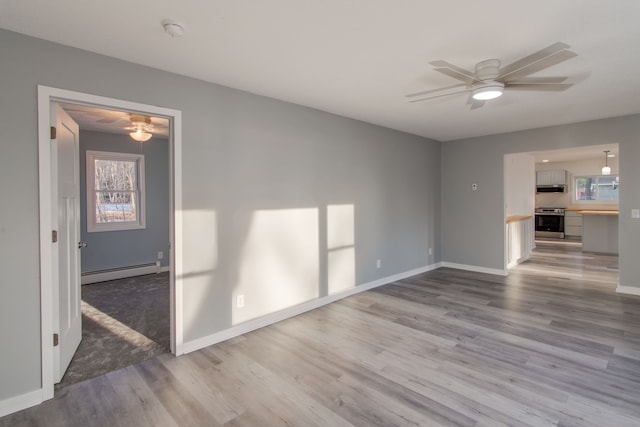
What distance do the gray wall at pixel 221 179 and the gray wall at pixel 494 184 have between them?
0.83 metres

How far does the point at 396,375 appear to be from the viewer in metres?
2.55

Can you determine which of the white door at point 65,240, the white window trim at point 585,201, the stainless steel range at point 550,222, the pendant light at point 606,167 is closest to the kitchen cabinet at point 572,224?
the stainless steel range at point 550,222

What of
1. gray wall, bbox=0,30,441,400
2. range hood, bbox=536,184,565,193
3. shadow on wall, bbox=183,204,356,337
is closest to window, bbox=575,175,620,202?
range hood, bbox=536,184,565,193

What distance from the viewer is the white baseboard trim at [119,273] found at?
5348mm

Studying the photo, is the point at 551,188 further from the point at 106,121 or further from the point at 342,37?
the point at 106,121

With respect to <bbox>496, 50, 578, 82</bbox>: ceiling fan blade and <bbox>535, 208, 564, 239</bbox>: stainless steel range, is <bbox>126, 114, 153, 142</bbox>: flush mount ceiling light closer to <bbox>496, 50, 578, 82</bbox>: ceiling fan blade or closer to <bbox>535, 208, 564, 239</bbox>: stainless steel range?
<bbox>496, 50, 578, 82</bbox>: ceiling fan blade

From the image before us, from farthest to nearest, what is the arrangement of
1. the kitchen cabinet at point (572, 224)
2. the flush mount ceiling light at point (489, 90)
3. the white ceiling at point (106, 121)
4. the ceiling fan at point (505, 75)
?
the kitchen cabinet at point (572, 224), the white ceiling at point (106, 121), the flush mount ceiling light at point (489, 90), the ceiling fan at point (505, 75)

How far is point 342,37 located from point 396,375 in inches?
101

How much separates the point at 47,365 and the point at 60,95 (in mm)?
1904

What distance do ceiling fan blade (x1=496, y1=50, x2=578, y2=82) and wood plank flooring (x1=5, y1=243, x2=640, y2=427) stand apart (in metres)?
2.29

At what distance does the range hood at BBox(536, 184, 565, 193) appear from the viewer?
991cm

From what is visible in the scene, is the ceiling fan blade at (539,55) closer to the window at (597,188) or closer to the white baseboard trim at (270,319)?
the white baseboard trim at (270,319)

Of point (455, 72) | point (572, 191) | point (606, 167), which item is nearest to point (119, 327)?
point (455, 72)

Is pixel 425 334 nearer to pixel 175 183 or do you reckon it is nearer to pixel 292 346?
pixel 292 346
